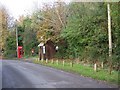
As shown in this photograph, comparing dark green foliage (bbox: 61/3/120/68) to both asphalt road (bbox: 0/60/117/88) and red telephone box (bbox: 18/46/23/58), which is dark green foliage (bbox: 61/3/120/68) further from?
red telephone box (bbox: 18/46/23/58)

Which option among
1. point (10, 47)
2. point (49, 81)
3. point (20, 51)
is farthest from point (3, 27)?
point (49, 81)

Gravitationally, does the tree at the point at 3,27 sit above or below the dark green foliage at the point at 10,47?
above

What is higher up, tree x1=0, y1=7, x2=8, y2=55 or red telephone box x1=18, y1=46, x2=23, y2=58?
tree x1=0, y1=7, x2=8, y2=55

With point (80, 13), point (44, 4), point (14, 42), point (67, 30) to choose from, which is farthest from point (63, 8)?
point (14, 42)

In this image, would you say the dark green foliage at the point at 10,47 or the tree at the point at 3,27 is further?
the tree at the point at 3,27

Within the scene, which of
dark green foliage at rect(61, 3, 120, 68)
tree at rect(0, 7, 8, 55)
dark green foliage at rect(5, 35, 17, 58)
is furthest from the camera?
tree at rect(0, 7, 8, 55)

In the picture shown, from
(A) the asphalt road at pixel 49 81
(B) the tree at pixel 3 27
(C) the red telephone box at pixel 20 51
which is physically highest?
(B) the tree at pixel 3 27

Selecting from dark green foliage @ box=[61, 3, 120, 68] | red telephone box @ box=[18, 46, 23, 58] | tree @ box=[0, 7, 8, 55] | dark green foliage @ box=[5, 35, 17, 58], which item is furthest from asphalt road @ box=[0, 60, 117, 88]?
tree @ box=[0, 7, 8, 55]

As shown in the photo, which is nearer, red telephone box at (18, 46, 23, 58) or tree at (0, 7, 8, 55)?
red telephone box at (18, 46, 23, 58)

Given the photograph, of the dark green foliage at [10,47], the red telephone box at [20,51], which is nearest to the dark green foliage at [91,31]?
the red telephone box at [20,51]

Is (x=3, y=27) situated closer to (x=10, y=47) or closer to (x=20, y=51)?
(x=10, y=47)

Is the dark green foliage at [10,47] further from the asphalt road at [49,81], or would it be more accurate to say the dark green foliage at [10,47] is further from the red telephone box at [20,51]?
the asphalt road at [49,81]

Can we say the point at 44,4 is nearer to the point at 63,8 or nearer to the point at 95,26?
the point at 63,8

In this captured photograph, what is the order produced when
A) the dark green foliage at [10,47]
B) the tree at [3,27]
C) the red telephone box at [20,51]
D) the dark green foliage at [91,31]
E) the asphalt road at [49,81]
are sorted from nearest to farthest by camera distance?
the asphalt road at [49,81], the dark green foliage at [91,31], the red telephone box at [20,51], the dark green foliage at [10,47], the tree at [3,27]
